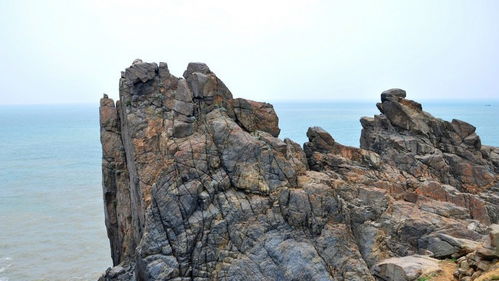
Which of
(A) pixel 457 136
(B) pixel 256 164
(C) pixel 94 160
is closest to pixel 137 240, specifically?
(B) pixel 256 164

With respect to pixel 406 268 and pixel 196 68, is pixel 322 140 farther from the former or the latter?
pixel 406 268

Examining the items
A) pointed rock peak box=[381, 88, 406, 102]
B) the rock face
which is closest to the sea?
the rock face

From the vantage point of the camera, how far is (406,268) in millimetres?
30422

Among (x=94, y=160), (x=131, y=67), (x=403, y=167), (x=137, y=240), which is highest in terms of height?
(x=131, y=67)

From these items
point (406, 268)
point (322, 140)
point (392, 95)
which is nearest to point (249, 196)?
point (322, 140)

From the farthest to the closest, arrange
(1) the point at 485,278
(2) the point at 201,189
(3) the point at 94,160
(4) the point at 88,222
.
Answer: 1. (3) the point at 94,160
2. (4) the point at 88,222
3. (2) the point at 201,189
4. (1) the point at 485,278

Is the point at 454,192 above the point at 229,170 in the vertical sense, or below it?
below

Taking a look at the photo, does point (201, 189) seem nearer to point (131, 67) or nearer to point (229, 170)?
point (229, 170)

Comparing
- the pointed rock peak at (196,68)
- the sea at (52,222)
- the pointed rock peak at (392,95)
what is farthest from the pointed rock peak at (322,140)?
the sea at (52,222)

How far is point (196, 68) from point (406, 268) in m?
21.6

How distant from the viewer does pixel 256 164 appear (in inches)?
1478

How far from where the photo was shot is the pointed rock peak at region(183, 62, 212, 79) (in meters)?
41.5

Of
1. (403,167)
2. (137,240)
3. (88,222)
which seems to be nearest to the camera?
(137,240)

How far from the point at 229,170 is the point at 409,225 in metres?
13.1
